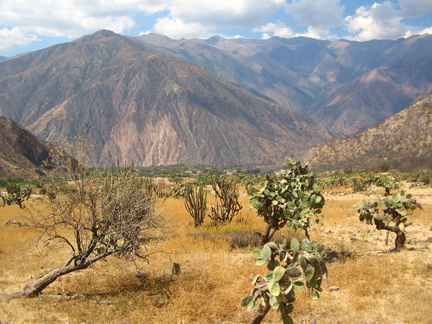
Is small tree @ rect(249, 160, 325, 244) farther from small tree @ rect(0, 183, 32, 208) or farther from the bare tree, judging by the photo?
small tree @ rect(0, 183, 32, 208)

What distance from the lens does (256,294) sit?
399 centimetres

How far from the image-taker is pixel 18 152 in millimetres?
83750

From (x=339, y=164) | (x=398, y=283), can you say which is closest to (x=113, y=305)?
(x=398, y=283)

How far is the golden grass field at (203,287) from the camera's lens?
629 cm

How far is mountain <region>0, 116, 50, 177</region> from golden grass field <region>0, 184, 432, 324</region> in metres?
69.4

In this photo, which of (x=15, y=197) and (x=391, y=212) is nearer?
(x=391, y=212)

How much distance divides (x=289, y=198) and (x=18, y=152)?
9103 centimetres

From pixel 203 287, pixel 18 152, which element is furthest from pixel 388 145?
pixel 18 152

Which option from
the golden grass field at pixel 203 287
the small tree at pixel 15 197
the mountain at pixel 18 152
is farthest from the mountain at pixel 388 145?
the mountain at pixel 18 152

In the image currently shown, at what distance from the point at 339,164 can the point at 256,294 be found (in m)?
91.4

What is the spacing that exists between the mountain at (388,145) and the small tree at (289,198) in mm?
67433

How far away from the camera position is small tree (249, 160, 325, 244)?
8.27 m

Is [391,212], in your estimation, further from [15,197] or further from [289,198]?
[15,197]

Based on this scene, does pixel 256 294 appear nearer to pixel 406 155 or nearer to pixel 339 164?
pixel 406 155
